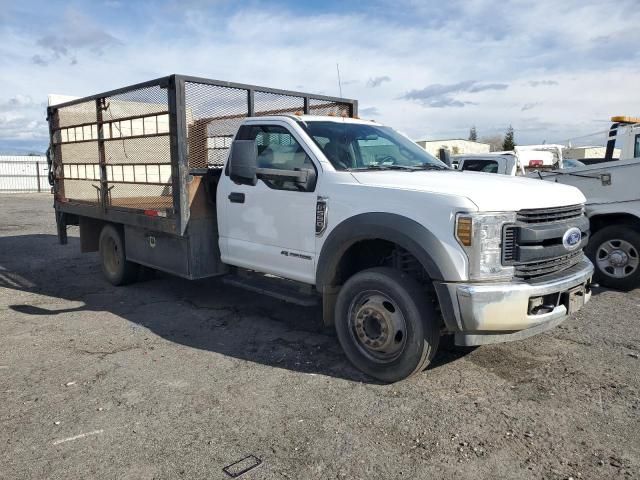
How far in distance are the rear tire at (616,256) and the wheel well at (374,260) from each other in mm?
4039

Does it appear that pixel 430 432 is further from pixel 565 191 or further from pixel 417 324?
pixel 565 191

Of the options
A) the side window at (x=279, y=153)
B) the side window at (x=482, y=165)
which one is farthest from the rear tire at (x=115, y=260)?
the side window at (x=482, y=165)

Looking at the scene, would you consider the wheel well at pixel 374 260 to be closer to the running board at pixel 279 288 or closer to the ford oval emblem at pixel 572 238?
the running board at pixel 279 288

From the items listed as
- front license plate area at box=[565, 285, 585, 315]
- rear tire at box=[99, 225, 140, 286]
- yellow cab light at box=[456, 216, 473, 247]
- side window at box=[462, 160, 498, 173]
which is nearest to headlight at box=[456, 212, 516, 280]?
yellow cab light at box=[456, 216, 473, 247]

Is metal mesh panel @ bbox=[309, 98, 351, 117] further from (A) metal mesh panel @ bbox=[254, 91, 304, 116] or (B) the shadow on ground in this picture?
(B) the shadow on ground

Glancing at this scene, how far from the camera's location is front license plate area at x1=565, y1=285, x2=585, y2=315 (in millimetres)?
3955

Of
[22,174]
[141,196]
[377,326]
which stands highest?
[22,174]

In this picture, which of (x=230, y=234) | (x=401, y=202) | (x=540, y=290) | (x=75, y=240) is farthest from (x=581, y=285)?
(x=75, y=240)

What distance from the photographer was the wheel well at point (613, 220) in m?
6.83

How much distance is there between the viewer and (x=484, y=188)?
3742 millimetres

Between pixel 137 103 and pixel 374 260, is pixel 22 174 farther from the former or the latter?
pixel 374 260

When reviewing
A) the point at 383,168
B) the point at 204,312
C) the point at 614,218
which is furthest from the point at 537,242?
the point at 614,218

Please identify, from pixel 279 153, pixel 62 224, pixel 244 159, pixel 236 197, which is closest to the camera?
pixel 244 159

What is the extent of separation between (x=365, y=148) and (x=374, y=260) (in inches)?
45.0
